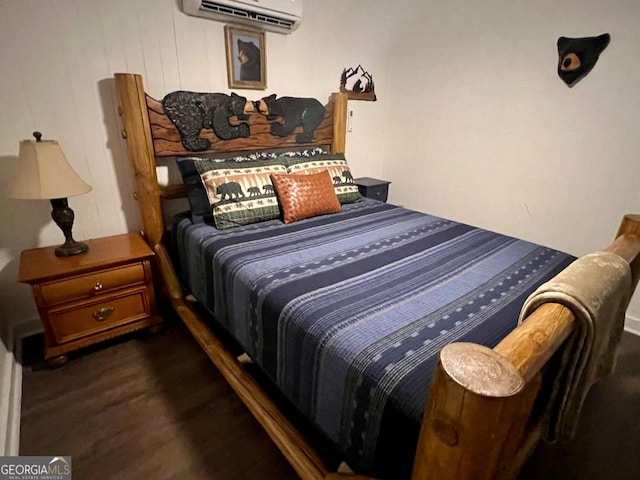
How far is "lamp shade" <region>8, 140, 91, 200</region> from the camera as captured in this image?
58.8 inches

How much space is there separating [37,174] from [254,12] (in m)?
1.55

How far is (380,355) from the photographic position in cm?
89

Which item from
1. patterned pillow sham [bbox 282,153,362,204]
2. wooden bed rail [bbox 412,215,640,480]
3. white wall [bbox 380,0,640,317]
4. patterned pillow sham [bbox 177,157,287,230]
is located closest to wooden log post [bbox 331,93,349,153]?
patterned pillow sham [bbox 282,153,362,204]

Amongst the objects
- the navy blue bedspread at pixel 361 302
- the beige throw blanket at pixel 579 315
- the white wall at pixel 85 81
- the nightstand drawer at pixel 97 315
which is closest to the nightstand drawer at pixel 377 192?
the navy blue bedspread at pixel 361 302

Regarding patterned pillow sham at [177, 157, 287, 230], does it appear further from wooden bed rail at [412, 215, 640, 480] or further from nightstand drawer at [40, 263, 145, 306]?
wooden bed rail at [412, 215, 640, 480]

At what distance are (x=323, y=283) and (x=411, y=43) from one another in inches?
103

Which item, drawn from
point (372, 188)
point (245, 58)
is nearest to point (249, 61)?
point (245, 58)

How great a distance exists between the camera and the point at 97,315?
1.76 metres

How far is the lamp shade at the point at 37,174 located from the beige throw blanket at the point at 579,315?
1.94 m

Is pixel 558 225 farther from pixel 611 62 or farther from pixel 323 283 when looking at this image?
pixel 323 283

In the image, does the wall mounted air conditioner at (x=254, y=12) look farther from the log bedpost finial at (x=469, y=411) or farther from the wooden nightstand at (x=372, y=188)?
the log bedpost finial at (x=469, y=411)

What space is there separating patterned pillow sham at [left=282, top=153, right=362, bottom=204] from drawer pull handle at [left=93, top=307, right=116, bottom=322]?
4.34 ft

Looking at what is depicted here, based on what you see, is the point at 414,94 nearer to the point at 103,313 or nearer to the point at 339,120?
the point at 339,120

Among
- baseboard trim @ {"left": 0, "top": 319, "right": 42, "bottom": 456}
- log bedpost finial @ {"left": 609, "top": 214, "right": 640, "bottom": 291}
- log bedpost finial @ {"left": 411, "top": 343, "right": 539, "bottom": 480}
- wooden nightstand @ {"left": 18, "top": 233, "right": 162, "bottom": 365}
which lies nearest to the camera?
log bedpost finial @ {"left": 411, "top": 343, "right": 539, "bottom": 480}
